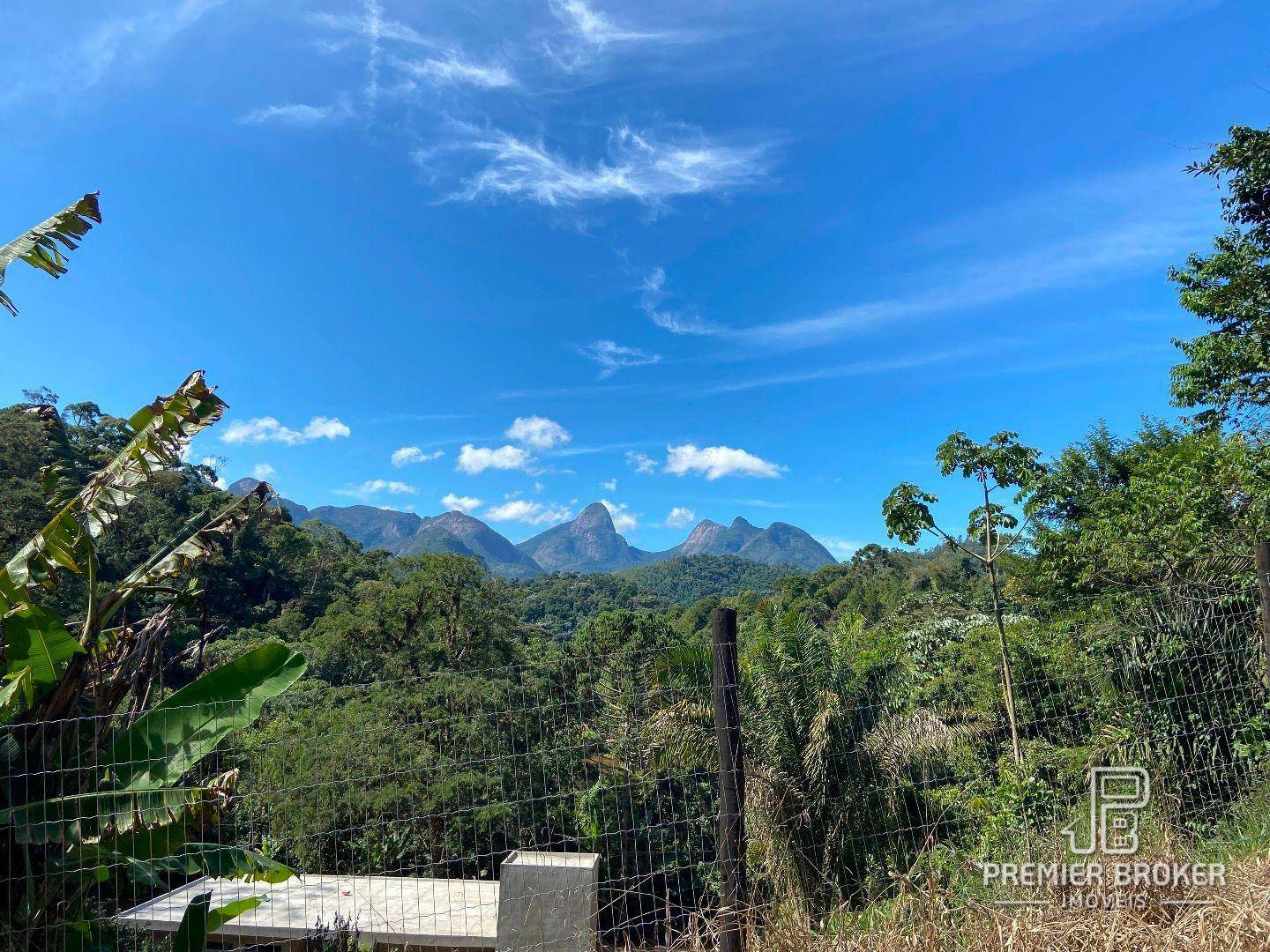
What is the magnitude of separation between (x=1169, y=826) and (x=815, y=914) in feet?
5.39

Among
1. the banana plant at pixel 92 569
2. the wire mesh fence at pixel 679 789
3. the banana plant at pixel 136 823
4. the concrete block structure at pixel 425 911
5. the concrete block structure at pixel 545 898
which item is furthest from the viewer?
the concrete block structure at pixel 425 911

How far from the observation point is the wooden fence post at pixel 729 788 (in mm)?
2719

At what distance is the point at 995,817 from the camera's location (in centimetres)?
486

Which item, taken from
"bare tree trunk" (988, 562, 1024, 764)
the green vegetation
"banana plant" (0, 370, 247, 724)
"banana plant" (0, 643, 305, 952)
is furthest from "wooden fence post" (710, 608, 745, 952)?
the green vegetation

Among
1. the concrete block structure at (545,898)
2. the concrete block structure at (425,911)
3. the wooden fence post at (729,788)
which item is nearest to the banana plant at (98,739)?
the concrete block structure at (425,911)

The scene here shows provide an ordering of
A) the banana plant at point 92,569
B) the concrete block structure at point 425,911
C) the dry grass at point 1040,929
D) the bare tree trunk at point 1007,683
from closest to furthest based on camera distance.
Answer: the dry grass at point 1040,929 < the banana plant at point 92,569 < the concrete block structure at point 425,911 < the bare tree trunk at point 1007,683

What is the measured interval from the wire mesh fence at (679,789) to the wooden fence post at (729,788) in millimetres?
55

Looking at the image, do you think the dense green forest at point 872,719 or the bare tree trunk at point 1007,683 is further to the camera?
the bare tree trunk at point 1007,683

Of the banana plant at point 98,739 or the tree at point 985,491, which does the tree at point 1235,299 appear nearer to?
the tree at point 985,491

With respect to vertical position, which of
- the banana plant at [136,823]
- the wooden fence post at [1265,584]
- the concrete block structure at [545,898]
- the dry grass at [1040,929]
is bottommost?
the concrete block structure at [545,898]

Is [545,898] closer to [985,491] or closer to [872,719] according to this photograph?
[872,719]

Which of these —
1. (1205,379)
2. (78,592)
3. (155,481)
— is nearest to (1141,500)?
(1205,379)

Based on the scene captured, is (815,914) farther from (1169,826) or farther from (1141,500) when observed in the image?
(1141,500)

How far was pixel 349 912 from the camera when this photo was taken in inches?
247
